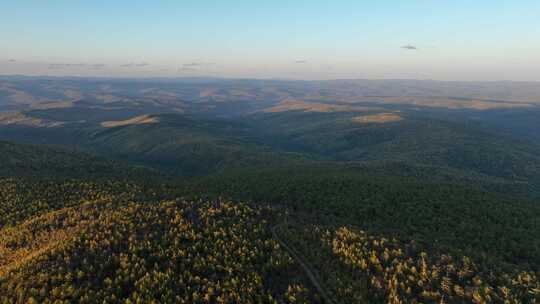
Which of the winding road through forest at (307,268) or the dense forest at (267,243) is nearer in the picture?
the dense forest at (267,243)

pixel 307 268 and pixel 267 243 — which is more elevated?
pixel 267 243

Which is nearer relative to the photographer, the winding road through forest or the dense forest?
the dense forest

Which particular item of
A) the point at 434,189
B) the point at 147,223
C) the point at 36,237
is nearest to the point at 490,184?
the point at 434,189

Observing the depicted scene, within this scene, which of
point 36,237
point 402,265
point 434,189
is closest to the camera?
point 402,265

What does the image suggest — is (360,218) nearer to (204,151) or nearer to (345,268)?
(345,268)

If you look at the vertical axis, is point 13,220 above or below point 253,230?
below

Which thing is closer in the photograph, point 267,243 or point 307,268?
point 307,268

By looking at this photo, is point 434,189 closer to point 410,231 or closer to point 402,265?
point 410,231

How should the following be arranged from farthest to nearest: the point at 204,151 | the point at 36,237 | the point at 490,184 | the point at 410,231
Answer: the point at 204,151, the point at 490,184, the point at 410,231, the point at 36,237

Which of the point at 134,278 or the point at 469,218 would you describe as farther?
the point at 469,218
